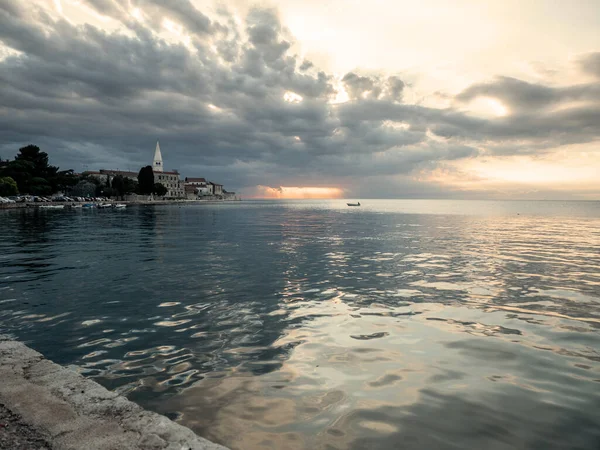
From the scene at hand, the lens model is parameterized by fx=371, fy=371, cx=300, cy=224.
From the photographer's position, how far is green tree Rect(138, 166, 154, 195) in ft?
620

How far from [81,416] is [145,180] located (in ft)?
663

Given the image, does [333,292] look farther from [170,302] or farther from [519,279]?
[519,279]

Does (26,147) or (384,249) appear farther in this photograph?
(26,147)

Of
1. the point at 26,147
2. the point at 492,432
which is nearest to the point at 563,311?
the point at 492,432

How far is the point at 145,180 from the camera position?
191 meters

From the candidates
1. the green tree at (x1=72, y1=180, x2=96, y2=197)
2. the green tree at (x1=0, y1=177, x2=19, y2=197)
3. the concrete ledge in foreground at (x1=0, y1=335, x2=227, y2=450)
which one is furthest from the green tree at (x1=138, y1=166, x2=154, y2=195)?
the concrete ledge in foreground at (x1=0, y1=335, x2=227, y2=450)

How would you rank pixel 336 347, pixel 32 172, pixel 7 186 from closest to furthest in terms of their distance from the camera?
pixel 336 347 → pixel 7 186 → pixel 32 172

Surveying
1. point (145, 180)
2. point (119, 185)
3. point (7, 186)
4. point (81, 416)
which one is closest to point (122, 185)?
point (119, 185)

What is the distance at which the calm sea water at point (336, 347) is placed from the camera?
671cm

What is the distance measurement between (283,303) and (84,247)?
25535 millimetres

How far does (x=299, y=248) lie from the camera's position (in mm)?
33562

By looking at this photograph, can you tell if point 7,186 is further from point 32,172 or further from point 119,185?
point 119,185

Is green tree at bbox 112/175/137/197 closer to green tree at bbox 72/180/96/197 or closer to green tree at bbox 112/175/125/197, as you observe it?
green tree at bbox 112/175/125/197

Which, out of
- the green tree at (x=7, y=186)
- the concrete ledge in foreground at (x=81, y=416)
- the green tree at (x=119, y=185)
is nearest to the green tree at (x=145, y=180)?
the green tree at (x=119, y=185)
